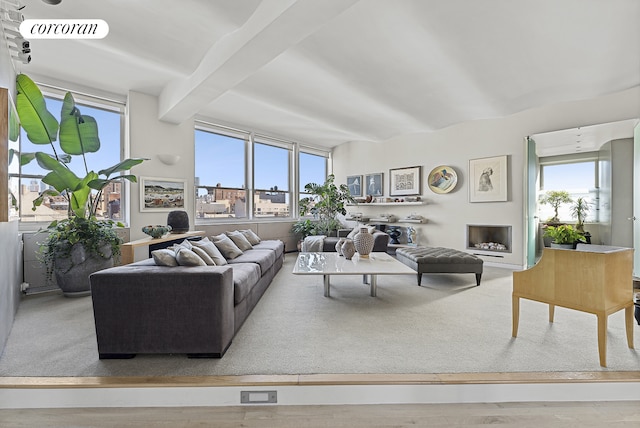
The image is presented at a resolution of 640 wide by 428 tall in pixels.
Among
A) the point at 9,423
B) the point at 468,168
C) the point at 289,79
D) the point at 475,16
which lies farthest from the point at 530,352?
the point at 468,168

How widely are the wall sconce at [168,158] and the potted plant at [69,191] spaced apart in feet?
3.72

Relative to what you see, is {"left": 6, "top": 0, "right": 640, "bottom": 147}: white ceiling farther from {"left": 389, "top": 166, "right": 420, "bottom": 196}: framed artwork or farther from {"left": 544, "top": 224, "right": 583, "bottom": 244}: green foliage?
{"left": 544, "top": 224, "right": 583, "bottom": 244}: green foliage

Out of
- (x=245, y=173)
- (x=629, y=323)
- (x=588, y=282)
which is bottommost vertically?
(x=629, y=323)

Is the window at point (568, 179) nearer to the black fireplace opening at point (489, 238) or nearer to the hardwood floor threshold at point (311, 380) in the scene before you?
the black fireplace opening at point (489, 238)

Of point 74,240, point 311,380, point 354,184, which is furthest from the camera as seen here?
point 354,184

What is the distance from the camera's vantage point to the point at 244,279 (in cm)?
254

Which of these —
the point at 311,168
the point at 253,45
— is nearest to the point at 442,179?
the point at 311,168

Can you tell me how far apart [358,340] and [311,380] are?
0.67m

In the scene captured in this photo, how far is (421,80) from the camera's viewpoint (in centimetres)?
390

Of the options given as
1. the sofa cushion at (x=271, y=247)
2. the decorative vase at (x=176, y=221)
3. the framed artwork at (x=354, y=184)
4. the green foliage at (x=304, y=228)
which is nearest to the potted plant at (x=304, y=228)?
the green foliage at (x=304, y=228)

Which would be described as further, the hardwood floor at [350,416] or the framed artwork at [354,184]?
the framed artwork at [354,184]

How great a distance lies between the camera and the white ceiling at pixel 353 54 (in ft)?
8.36

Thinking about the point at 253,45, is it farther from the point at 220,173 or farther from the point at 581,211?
the point at 581,211

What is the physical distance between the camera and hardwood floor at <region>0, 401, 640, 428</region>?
149cm
